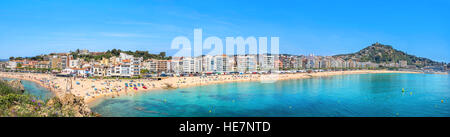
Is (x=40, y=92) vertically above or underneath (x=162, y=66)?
underneath

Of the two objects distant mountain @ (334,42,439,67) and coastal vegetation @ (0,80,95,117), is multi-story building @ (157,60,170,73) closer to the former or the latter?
coastal vegetation @ (0,80,95,117)

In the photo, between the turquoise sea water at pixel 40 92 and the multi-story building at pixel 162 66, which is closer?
the turquoise sea water at pixel 40 92

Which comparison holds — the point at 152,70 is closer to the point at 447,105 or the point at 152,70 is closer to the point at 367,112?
the point at 367,112

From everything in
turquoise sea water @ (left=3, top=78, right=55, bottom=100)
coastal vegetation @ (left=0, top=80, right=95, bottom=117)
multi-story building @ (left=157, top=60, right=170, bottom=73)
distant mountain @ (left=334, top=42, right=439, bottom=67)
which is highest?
distant mountain @ (left=334, top=42, right=439, bottom=67)

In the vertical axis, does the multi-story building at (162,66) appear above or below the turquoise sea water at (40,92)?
above

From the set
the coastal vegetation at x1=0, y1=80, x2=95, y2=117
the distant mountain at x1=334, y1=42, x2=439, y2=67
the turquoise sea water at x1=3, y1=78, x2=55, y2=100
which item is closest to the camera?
the coastal vegetation at x1=0, y1=80, x2=95, y2=117

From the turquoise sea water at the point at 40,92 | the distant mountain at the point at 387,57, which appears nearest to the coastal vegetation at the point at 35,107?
the turquoise sea water at the point at 40,92

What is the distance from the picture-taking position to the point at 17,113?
7816mm

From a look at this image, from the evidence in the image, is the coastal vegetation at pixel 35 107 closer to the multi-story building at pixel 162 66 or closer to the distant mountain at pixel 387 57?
the multi-story building at pixel 162 66

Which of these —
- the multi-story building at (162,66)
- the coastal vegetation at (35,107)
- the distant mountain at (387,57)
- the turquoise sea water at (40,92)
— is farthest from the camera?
the distant mountain at (387,57)

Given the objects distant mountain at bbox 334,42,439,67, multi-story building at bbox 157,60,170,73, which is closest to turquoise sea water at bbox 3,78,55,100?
multi-story building at bbox 157,60,170,73

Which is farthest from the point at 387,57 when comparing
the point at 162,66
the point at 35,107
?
A: the point at 35,107

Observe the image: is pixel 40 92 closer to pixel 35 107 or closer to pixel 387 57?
pixel 35 107
